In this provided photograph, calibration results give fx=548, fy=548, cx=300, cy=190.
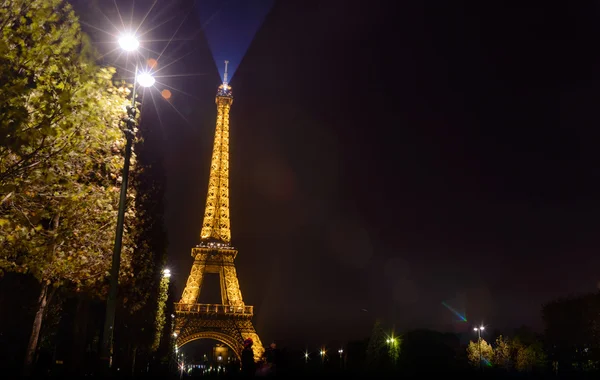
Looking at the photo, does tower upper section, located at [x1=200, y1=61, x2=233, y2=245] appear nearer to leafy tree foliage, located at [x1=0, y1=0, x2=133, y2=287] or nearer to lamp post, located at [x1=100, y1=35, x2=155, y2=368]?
leafy tree foliage, located at [x1=0, y1=0, x2=133, y2=287]

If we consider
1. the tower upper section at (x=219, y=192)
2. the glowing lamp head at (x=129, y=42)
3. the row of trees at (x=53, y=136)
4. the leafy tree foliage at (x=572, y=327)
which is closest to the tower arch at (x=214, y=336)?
the tower upper section at (x=219, y=192)

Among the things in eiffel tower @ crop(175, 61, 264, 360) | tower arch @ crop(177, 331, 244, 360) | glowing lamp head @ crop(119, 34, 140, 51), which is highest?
eiffel tower @ crop(175, 61, 264, 360)

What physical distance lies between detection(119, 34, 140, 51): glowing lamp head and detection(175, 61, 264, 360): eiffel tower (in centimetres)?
6375

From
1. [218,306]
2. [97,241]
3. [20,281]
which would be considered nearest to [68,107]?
[97,241]

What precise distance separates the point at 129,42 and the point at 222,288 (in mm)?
68662

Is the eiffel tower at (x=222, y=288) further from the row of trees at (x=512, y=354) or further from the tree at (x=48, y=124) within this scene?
the tree at (x=48, y=124)

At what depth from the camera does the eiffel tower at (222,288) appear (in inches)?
3012

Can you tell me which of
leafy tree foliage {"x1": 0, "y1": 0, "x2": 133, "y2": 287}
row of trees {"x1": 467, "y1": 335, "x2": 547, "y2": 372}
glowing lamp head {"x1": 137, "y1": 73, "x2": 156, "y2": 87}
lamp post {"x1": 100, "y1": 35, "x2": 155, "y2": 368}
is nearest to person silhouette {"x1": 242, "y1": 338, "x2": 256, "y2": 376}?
lamp post {"x1": 100, "y1": 35, "x2": 155, "y2": 368}

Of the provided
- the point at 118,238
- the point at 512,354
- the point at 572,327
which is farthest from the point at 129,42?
the point at 512,354

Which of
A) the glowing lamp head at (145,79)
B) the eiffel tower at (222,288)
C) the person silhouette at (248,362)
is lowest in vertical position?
the person silhouette at (248,362)

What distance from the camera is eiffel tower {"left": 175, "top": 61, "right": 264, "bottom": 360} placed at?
251 ft

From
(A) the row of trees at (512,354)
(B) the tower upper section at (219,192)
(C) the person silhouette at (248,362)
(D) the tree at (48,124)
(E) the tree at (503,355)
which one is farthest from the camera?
(E) the tree at (503,355)

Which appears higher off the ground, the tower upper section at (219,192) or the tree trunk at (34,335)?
the tower upper section at (219,192)

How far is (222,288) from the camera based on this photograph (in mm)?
79938
